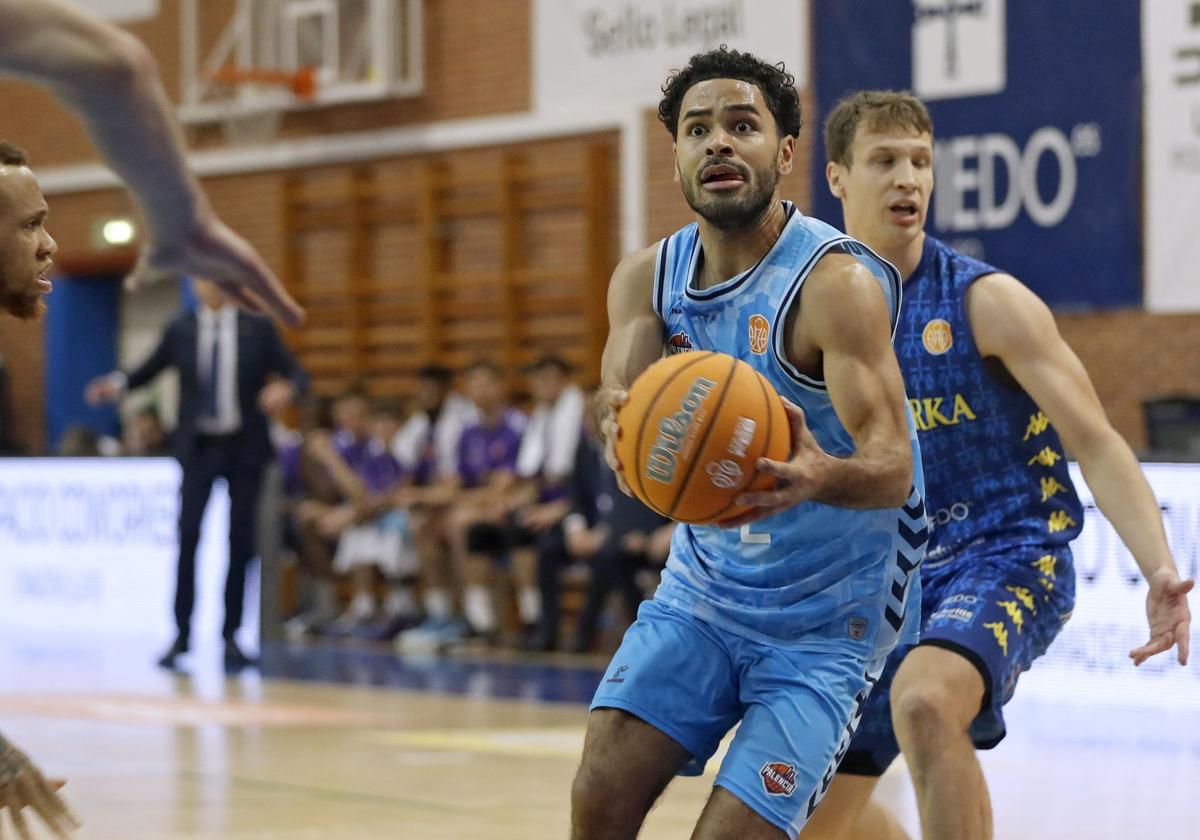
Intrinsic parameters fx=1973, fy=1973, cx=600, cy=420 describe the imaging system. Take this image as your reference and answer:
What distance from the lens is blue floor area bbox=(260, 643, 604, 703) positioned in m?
10.1

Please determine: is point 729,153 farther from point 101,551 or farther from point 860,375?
point 101,551

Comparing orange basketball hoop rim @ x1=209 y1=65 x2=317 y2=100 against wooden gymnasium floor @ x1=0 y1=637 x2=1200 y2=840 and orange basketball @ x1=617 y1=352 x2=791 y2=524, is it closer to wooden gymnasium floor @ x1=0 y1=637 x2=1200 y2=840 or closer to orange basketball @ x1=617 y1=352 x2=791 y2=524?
wooden gymnasium floor @ x1=0 y1=637 x2=1200 y2=840

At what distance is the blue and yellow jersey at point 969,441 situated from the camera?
15.0 feet

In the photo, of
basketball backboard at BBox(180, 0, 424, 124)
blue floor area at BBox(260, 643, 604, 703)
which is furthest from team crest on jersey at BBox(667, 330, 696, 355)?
basketball backboard at BBox(180, 0, 424, 124)

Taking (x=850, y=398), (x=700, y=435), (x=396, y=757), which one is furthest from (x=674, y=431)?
(x=396, y=757)

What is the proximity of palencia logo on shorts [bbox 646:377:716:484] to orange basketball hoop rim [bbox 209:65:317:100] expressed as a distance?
43.8ft

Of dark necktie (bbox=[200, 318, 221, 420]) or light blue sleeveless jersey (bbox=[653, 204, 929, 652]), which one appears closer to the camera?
light blue sleeveless jersey (bbox=[653, 204, 929, 652])

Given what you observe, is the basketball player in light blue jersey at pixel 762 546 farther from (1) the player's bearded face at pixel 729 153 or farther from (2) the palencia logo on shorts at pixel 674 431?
(2) the palencia logo on shorts at pixel 674 431

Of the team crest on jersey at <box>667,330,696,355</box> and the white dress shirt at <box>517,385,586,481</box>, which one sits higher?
the team crest on jersey at <box>667,330,696,355</box>

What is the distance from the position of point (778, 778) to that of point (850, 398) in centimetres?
70

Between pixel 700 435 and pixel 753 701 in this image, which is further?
pixel 753 701

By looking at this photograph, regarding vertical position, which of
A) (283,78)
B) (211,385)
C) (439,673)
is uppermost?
(283,78)

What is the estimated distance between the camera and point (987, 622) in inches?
171

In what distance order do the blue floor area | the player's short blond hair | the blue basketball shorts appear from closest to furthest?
1. the blue basketball shorts
2. the player's short blond hair
3. the blue floor area
